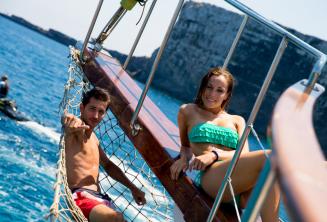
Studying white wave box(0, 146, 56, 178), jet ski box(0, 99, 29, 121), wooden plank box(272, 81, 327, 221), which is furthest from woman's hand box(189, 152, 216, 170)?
jet ski box(0, 99, 29, 121)

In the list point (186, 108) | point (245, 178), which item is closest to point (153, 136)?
point (186, 108)

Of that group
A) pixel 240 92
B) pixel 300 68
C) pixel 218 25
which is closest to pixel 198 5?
pixel 218 25

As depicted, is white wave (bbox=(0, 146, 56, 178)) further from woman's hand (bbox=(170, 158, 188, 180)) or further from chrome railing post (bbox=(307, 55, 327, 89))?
chrome railing post (bbox=(307, 55, 327, 89))

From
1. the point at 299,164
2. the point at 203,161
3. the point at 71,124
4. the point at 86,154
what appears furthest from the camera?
the point at 86,154

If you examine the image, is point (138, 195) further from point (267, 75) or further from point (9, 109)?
point (9, 109)

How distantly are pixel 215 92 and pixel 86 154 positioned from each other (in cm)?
100

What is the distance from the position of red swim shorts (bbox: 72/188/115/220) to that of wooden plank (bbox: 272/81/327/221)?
220cm

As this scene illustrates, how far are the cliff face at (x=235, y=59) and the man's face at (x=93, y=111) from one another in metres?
61.2

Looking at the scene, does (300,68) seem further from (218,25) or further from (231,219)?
(231,219)

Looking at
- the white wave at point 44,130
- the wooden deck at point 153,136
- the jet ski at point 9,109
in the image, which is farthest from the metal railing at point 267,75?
the jet ski at point 9,109

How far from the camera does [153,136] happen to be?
3090mm

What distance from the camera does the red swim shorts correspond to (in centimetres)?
269

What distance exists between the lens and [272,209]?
2.21 metres

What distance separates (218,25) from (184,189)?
7511 centimetres
